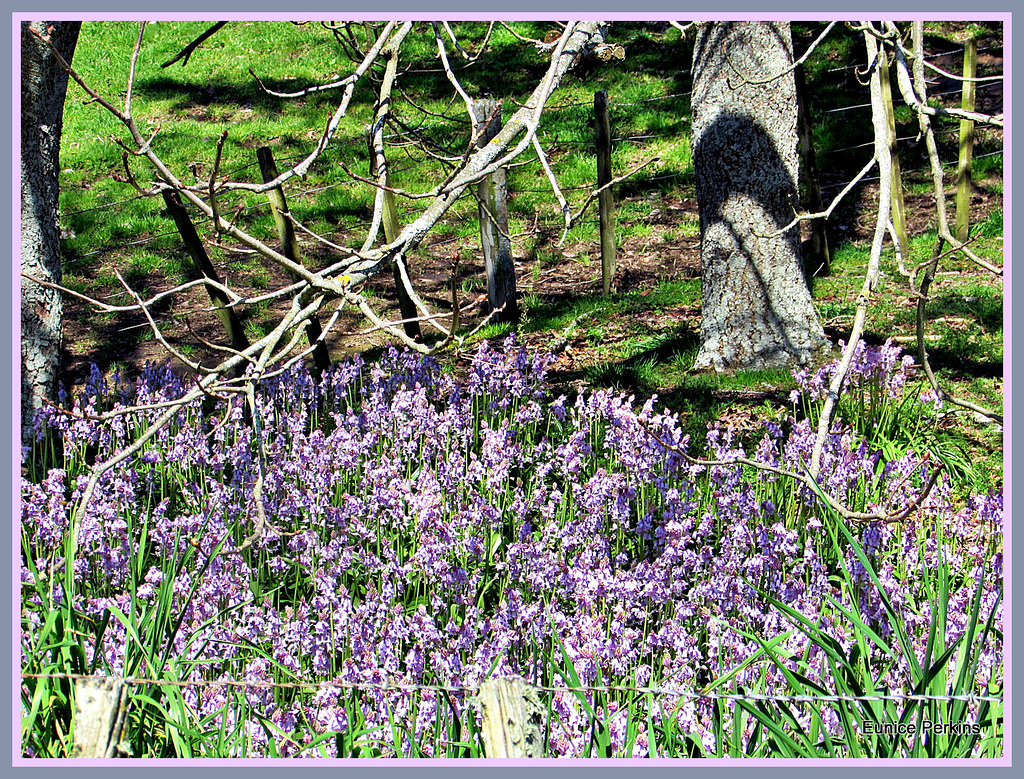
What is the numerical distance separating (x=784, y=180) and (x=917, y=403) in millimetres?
1534

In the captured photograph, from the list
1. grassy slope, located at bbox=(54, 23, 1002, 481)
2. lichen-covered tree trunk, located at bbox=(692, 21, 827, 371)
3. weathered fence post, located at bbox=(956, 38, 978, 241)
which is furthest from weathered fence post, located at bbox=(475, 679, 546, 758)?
weathered fence post, located at bbox=(956, 38, 978, 241)

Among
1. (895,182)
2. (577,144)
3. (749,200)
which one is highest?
(577,144)

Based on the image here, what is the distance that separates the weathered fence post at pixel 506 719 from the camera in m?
2.02

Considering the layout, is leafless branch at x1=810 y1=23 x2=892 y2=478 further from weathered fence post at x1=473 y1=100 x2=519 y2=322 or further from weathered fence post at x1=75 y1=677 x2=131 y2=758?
weathered fence post at x1=473 y1=100 x2=519 y2=322

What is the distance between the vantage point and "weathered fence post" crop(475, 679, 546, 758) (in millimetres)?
2016

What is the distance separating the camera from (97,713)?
211 centimetres

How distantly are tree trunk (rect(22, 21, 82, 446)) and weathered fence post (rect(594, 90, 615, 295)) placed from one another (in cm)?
378

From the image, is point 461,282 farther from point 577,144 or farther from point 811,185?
point 577,144

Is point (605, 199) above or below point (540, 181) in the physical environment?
below

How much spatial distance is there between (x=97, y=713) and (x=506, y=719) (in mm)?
961

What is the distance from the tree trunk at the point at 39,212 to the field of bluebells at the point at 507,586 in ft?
0.75

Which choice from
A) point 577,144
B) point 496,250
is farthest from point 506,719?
point 577,144

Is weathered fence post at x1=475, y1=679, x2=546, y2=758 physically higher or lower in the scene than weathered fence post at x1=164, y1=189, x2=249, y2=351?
lower

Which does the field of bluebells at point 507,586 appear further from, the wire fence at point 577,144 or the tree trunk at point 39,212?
the wire fence at point 577,144
